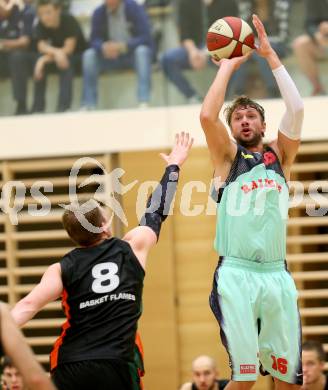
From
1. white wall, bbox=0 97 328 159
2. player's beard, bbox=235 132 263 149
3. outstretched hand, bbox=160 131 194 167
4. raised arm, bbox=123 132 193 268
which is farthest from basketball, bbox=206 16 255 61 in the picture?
white wall, bbox=0 97 328 159

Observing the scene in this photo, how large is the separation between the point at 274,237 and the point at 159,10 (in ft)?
15.6

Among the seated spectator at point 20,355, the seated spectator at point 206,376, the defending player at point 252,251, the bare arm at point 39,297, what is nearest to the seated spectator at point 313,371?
the seated spectator at point 206,376

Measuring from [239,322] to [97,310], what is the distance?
1.16m

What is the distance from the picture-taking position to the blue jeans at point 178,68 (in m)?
10.2

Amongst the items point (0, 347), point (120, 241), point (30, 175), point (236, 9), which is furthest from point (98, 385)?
point (30, 175)

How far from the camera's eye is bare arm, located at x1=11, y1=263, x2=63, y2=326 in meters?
5.16

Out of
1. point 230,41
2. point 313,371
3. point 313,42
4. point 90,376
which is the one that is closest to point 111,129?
point 313,42

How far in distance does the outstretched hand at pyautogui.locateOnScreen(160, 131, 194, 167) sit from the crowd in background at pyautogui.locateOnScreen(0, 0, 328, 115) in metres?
4.05

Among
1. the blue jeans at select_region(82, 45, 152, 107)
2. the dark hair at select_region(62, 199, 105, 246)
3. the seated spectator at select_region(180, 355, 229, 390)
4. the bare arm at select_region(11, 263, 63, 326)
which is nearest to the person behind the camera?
the bare arm at select_region(11, 263, 63, 326)

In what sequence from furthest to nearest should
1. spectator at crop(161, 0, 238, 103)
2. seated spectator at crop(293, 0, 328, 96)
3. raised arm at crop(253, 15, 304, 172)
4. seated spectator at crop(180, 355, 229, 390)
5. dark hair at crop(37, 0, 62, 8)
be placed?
dark hair at crop(37, 0, 62, 8)
spectator at crop(161, 0, 238, 103)
seated spectator at crop(293, 0, 328, 96)
seated spectator at crop(180, 355, 229, 390)
raised arm at crop(253, 15, 304, 172)

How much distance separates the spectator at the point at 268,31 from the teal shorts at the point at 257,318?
13.2ft

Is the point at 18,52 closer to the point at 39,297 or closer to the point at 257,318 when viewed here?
the point at 257,318

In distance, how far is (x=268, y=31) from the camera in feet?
32.7

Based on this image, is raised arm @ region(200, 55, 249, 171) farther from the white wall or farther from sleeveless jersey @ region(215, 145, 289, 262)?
the white wall
